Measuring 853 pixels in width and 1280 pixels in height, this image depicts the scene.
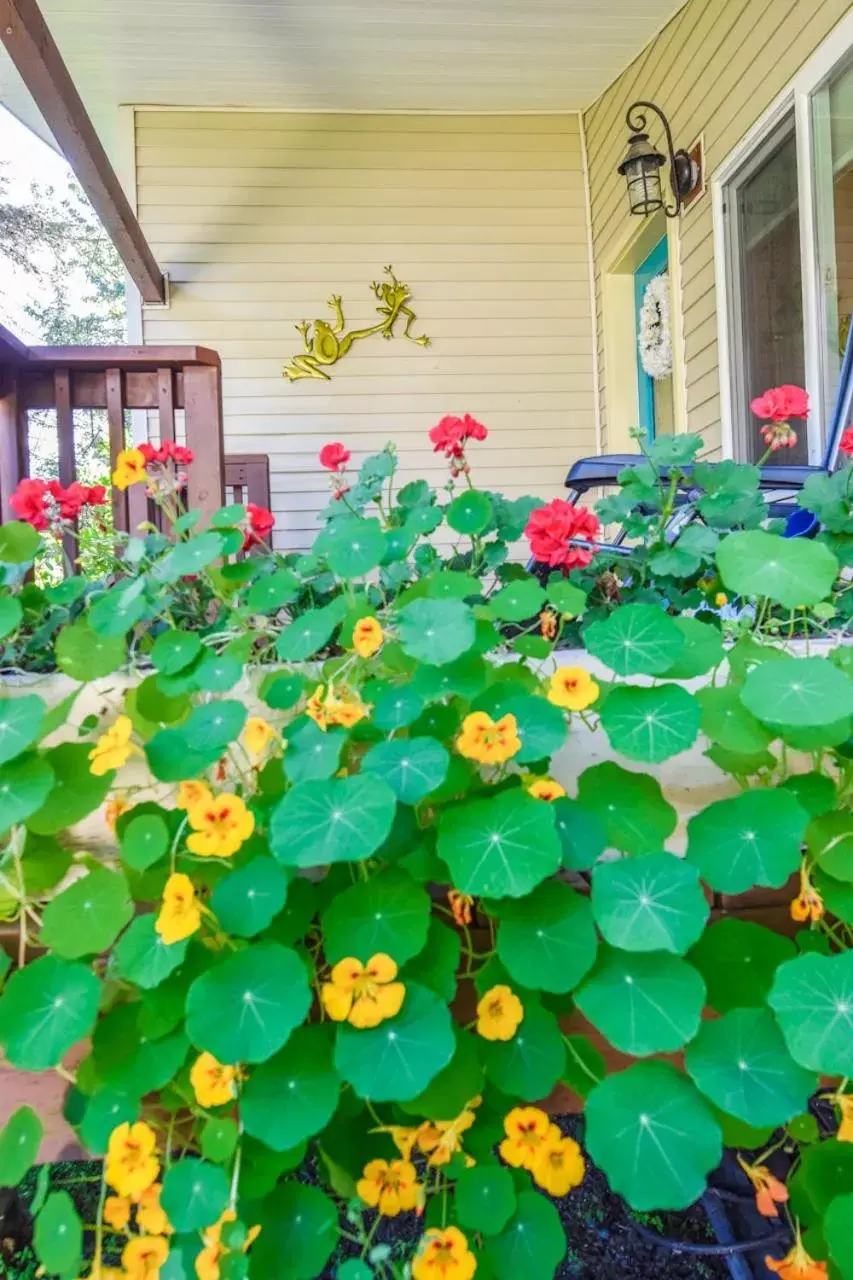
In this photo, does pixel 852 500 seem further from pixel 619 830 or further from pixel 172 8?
pixel 172 8

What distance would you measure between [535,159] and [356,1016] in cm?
493

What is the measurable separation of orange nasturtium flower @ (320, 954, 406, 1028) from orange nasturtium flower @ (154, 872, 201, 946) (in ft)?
0.36

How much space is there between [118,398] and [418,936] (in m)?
1.74

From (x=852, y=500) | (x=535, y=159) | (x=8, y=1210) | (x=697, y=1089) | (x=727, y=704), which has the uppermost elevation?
(x=535, y=159)

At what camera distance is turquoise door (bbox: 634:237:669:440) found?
13.8ft

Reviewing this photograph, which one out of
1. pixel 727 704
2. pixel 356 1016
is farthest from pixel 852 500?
pixel 356 1016

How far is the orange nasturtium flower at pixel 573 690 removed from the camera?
0.73 m

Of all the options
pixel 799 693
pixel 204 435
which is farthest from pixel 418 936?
pixel 204 435

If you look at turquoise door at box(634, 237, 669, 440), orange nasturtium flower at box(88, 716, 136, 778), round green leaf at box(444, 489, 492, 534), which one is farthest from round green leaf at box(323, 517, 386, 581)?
turquoise door at box(634, 237, 669, 440)

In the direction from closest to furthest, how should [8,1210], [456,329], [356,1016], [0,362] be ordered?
[356,1016] < [8,1210] < [0,362] < [456,329]

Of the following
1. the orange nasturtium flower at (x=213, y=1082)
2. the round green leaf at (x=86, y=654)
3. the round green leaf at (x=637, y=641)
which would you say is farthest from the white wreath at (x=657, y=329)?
the orange nasturtium flower at (x=213, y=1082)

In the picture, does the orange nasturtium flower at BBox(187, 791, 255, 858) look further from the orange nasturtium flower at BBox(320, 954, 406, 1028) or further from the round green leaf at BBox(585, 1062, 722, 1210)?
the round green leaf at BBox(585, 1062, 722, 1210)

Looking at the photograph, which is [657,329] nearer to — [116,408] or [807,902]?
[116,408]

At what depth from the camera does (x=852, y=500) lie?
109 cm
